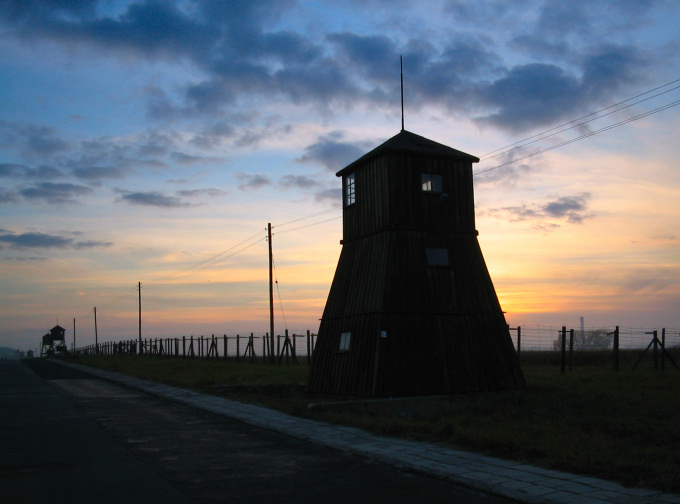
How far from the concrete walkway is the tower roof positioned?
31.0 feet

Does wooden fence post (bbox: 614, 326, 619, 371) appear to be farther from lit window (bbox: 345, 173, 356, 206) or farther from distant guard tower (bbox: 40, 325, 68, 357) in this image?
distant guard tower (bbox: 40, 325, 68, 357)

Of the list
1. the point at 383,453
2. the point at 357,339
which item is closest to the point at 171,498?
the point at 383,453

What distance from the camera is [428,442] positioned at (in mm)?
11742

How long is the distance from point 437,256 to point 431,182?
8.12 ft

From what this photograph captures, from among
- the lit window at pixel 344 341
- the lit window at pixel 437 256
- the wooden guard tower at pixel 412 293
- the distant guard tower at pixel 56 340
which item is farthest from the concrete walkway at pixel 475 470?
the distant guard tower at pixel 56 340

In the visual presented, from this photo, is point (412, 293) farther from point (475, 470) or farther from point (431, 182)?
point (475, 470)

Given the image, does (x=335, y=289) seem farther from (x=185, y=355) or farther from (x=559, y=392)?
(x=185, y=355)

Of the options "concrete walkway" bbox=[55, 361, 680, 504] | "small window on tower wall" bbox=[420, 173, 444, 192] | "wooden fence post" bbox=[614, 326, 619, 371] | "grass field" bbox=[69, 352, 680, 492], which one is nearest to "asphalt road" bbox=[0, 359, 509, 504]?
"concrete walkway" bbox=[55, 361, 680, 504]

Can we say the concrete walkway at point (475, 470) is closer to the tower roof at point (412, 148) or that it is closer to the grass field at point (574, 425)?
the grass field at point (574, 425)

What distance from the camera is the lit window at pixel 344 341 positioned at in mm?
20578

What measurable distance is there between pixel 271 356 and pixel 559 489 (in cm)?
3289

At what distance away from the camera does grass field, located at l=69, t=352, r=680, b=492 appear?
358 inches

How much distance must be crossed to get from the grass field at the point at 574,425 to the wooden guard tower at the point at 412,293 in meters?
Answer: 1.21

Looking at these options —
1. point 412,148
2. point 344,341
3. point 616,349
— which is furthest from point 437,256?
point 616,349
